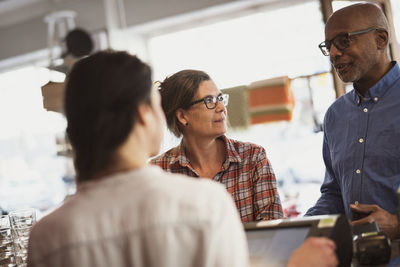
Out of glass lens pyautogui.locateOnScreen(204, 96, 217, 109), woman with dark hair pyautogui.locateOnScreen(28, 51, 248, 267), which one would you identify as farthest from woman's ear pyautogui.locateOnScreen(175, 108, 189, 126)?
woman with dark hair pyautogui.locateOnScreen(28, 51, 248, 267)

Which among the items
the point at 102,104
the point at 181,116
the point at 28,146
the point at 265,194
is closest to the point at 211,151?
the point at 181,116

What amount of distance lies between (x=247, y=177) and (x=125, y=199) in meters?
1.13

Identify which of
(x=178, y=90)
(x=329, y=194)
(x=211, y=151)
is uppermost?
(x=178, y=90)

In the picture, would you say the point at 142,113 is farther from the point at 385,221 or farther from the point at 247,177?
the point at 247,177

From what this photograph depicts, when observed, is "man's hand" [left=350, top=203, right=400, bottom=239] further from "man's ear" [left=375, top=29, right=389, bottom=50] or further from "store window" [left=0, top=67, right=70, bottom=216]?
"store window" [left=0, top=67, right=70, bottom=216]

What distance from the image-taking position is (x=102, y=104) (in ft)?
2.63

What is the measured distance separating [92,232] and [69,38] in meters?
4.07

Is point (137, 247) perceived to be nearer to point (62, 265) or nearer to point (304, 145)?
point (62, 265)

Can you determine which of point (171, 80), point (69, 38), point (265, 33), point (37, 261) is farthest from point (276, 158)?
point (37, 261)

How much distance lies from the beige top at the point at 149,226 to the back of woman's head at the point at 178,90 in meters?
1.21

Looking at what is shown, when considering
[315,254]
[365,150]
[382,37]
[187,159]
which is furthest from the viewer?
[187,159]

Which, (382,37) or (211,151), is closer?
(382,37)

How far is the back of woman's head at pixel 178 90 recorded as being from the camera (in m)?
1.98

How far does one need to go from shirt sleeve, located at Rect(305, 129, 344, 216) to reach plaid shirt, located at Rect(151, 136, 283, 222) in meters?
0.17
